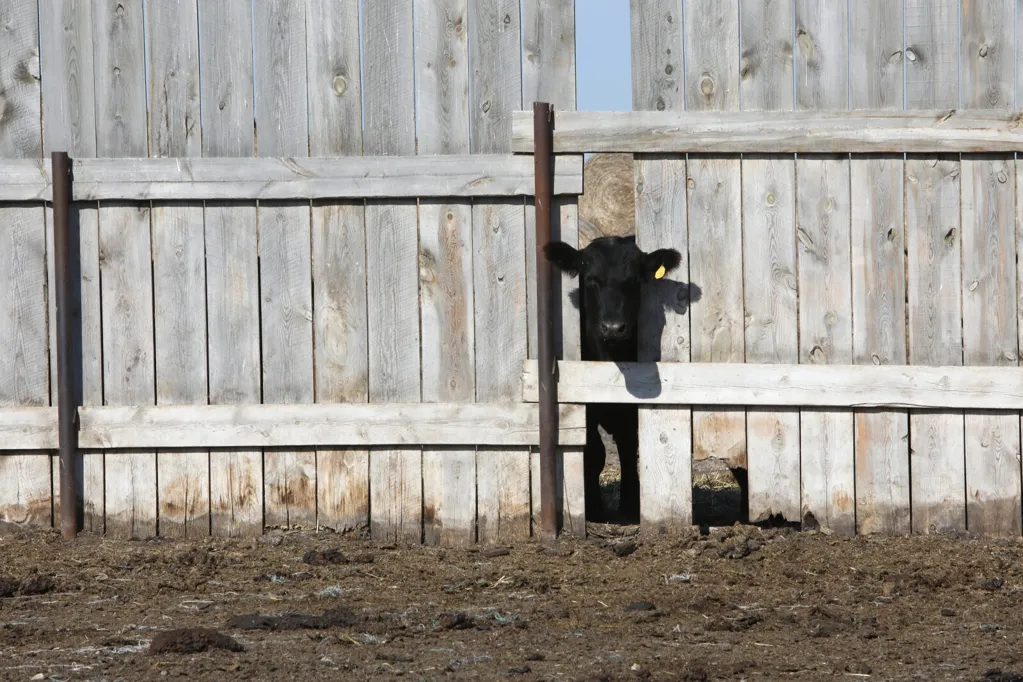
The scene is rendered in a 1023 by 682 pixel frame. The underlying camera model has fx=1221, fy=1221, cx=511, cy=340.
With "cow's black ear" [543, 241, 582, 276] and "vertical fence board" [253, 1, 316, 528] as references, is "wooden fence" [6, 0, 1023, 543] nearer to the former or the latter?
"vertical fence board" [253, 1, 316, 528]

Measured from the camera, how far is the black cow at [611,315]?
6605 mm

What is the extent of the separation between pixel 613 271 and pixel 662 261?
364mm

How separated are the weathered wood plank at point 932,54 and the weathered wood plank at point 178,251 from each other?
12.9 ft

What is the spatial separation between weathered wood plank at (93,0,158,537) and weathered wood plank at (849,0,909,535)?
12.9 ft

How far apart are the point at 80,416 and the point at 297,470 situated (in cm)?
A: 124

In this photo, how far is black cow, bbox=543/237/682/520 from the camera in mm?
6605

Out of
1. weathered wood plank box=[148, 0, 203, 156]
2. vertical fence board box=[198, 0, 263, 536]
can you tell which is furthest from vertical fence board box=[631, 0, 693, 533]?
weathered wood plank box=[148, 0, 203, 156]

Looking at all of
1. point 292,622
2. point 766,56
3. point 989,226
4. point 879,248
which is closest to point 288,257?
point 292,622

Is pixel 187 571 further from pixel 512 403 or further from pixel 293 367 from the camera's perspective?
pixel 512 403

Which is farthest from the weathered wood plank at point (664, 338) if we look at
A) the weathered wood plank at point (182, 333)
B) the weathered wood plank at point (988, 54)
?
the weathered wood plank at point (182, 333)

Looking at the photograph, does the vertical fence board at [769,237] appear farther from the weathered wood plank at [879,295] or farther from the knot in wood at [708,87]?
the weathered wood plank at [879,295]

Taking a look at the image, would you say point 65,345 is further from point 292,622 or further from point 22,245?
point 292,622

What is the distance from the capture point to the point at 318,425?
6.70 m

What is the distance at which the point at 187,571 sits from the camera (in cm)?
604
